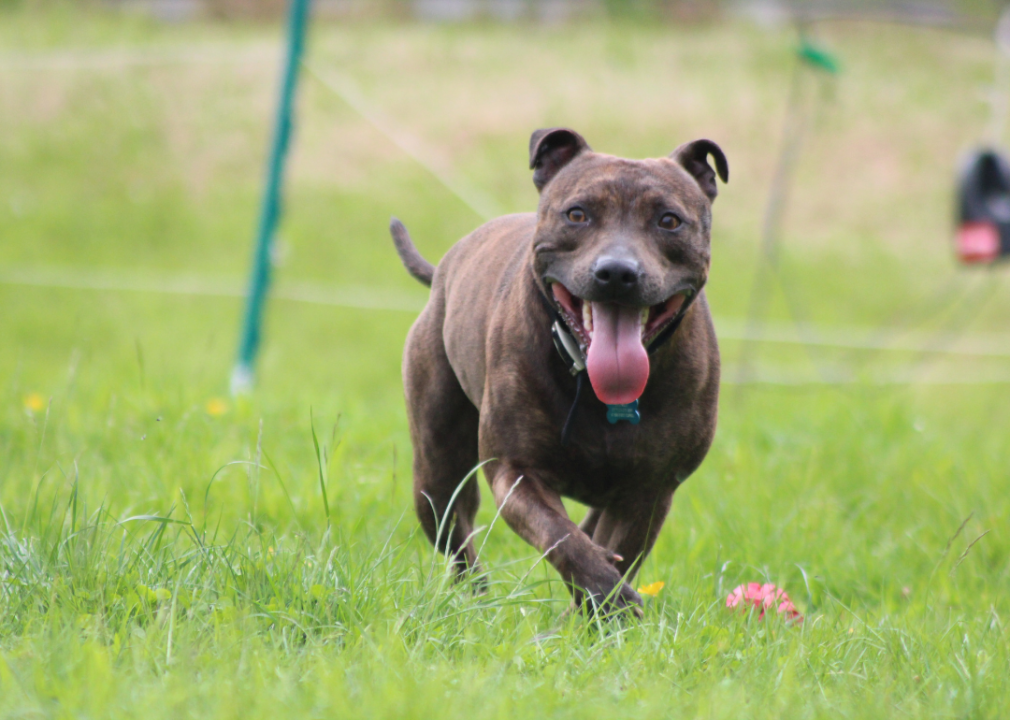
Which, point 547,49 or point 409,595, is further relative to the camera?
point 547,49

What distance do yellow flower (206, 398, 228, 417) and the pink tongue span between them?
8.53 ft

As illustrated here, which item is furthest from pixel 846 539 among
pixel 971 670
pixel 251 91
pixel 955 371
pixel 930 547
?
pixel 251 91

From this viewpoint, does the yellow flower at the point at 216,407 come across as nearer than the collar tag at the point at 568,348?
No

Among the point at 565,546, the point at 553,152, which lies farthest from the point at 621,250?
the point at 565,546

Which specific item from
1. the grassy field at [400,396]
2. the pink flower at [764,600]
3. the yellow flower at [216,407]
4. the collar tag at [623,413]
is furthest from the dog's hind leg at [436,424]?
the yellow flower at [216,407]

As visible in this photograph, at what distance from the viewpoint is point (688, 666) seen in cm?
262

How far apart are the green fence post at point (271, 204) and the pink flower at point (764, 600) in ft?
13.2

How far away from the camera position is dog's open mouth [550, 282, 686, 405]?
2.78m

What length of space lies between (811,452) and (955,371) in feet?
23.2

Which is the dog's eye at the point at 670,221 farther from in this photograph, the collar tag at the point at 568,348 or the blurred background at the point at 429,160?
the blurred background at the point at 429,160

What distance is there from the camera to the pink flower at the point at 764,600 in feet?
9.99

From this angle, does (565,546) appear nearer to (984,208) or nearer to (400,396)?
(400,396)

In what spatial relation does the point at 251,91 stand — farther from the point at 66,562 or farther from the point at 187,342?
the point at 66,562

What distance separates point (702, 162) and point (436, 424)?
46.1 inches
